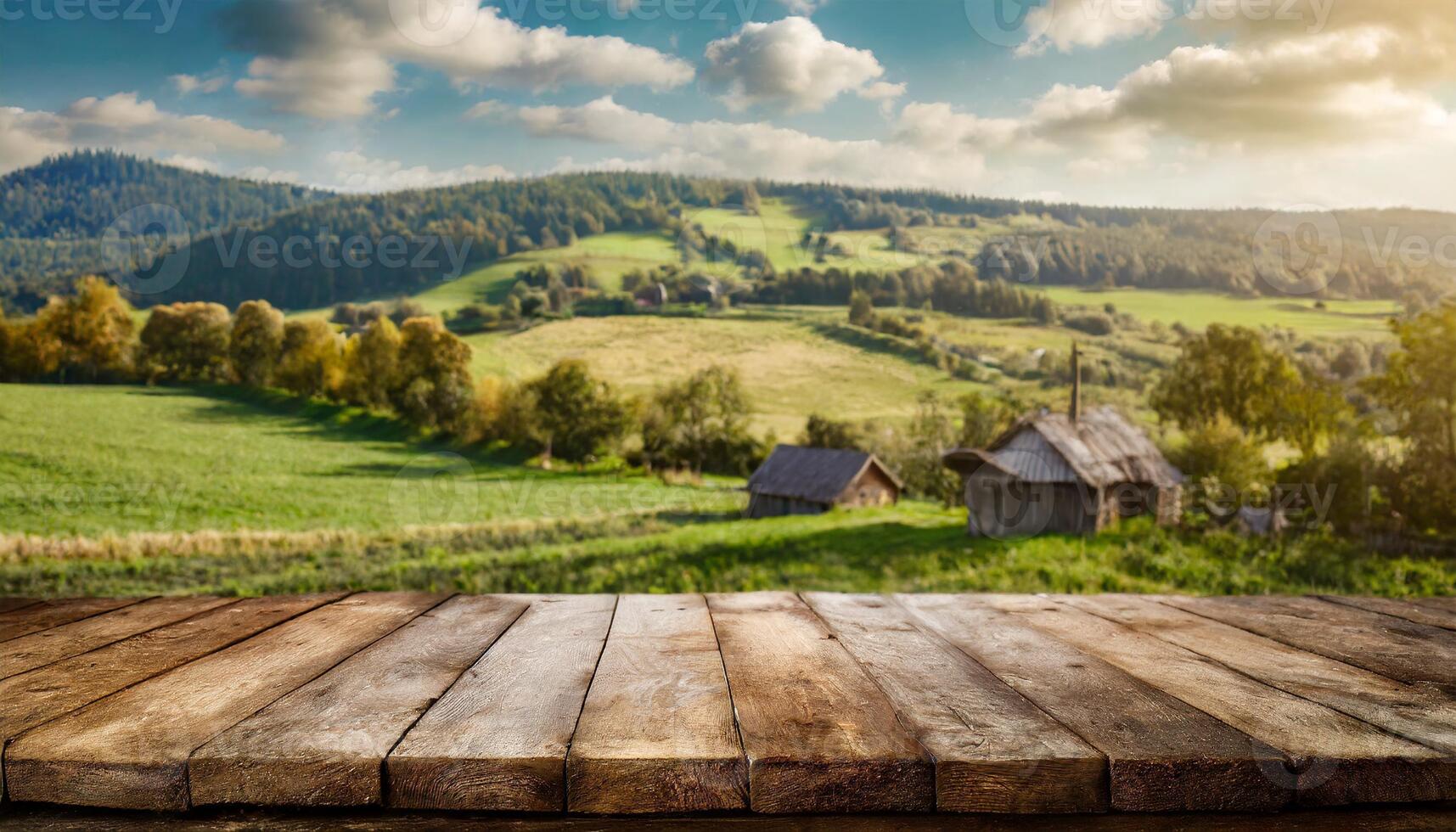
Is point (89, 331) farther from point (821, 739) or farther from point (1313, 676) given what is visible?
point (1313, 676)

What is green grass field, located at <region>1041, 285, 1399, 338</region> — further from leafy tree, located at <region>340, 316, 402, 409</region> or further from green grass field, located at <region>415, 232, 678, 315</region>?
leafy tree, located at <region>340, 316, 402, 409</region>

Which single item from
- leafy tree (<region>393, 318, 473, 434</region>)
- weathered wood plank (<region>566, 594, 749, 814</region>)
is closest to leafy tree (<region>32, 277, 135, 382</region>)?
leafy tree (<region>393, 318, 473, 434</region>)

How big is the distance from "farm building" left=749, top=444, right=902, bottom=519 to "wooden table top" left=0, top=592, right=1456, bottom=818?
1284 cm

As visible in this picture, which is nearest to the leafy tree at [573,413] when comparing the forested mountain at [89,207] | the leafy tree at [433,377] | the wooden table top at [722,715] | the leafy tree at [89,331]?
the leafy tree at [433,377]

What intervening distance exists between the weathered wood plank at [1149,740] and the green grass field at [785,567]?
735 centimetres

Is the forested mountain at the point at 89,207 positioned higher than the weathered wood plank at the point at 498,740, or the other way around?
the forested mountain at the point at 89,207

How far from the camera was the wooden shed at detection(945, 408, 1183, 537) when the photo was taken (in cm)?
1312

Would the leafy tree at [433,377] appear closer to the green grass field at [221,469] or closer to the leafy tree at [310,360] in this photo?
the green grass field at [221,469]

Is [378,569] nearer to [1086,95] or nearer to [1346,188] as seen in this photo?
[1086,95]

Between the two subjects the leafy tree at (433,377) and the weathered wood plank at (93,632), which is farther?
the leafy tree at (433,377)

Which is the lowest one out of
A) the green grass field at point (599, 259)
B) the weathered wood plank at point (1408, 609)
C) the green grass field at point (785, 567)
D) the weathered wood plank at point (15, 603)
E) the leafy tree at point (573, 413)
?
the green grass field at point (785, 567)

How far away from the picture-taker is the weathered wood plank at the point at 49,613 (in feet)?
3.82

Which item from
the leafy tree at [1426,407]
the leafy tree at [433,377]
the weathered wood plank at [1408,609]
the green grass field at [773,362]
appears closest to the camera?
the weathered wood plank at [1408,609]

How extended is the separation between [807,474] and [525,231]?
235 inches
